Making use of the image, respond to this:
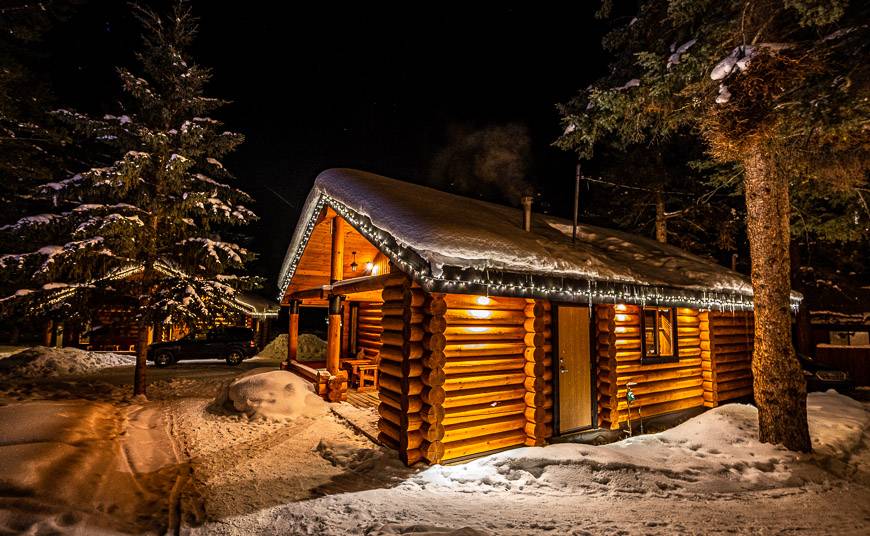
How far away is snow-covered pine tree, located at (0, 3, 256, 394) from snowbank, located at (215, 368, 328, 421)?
9.55 feet

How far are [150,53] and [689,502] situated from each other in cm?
1642

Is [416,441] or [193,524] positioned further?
[416,441]

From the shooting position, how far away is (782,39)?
21.0 ft

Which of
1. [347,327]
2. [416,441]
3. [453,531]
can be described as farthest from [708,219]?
[453,531]

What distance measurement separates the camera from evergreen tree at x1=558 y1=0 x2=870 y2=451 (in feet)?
17.8

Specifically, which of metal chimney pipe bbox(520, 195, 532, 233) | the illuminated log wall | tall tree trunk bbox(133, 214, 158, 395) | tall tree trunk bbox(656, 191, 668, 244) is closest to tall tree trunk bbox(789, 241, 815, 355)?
tall tree trunk bbox(656, 191, 668, 244)

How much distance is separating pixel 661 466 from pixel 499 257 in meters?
3.87

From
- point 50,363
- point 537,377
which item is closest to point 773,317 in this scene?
point 537,377

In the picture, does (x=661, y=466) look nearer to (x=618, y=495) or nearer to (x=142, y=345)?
(x=618, y=495)

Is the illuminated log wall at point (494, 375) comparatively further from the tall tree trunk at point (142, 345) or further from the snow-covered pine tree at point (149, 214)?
the tall tree trunk at point (142, 345)

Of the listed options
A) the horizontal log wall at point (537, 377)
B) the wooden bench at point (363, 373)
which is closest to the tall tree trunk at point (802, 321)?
the horizontal log wall at point (537, 377)

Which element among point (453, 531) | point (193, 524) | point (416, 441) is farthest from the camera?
point (416, 441)

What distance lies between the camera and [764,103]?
5.93 m

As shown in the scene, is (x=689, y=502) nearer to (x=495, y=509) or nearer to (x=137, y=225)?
(x=495, y=509)
